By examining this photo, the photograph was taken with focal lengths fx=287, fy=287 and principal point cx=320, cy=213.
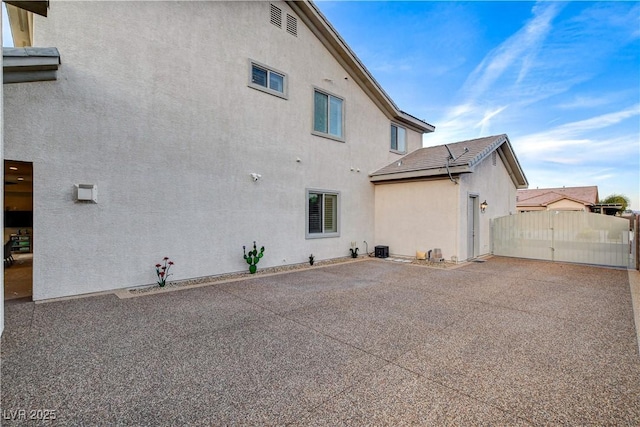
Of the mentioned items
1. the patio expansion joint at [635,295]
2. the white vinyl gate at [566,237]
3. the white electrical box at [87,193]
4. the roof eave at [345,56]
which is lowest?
the patio expansion joint at [635,295]

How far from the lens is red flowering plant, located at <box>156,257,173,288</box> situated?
662cm

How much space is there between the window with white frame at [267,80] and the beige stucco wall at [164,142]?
0.66 feet

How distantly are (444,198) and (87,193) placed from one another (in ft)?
33.0

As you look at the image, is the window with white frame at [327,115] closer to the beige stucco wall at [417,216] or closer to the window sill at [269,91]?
the window sill at [269,91]

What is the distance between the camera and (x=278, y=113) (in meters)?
8.92

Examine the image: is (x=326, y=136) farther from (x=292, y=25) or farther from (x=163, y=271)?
(x=163, y=271)

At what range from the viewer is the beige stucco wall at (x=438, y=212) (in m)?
9.96

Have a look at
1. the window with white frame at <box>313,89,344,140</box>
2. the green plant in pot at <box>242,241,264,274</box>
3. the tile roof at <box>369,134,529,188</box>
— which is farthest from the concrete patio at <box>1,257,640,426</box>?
the window with white frame at <box>313,89,344,140</box>

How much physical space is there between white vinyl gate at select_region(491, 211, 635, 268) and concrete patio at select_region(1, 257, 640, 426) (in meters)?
4.64

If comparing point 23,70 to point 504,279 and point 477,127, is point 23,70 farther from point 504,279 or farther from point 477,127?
point 477,127

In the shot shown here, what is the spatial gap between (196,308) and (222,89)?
5.66 m

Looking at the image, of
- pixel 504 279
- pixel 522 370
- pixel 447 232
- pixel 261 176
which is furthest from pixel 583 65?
pixel 522 370

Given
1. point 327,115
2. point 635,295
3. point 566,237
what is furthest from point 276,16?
point 566,237

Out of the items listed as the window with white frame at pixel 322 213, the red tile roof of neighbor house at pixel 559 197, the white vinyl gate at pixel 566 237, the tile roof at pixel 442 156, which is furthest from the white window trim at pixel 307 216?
the red tile roof of neighbor house at pixel 559 197
